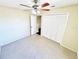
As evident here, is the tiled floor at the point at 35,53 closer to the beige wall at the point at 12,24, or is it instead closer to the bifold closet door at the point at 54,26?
the beige wall at the point at 12,24

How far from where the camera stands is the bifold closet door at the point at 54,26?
4.67m

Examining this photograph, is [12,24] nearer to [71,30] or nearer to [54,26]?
[54,26]

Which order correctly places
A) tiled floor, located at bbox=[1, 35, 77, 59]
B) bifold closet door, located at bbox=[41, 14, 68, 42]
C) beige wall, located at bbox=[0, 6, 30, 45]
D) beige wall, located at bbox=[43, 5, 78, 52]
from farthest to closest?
bifold closet door, located at bbox=[41, 14, 68, 42] < beige wall, located at bbox=[0, 6, 30, 45] < beige wall, located at bbox=[43, 5, 78, 52] < tiled floor, located at bbox=[1, 35, 77, 59]

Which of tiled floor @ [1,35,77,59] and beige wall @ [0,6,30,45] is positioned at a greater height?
beige wall @ [0,6,30,45]

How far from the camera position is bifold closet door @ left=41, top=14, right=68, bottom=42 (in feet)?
15.3

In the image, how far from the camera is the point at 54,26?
215 inches

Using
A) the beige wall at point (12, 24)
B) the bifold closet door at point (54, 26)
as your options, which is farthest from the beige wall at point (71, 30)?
the beige wall at point (12, 24)

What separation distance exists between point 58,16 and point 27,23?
271 cm

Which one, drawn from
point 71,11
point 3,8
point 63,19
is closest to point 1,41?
point 3,8

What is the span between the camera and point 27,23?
6.67 meters

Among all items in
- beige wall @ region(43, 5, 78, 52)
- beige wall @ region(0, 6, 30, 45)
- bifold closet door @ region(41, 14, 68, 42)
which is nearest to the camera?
beige wall @ region(43, 5, 78, 52)

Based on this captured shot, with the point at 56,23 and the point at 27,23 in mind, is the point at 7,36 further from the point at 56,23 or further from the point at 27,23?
the point at 56,23

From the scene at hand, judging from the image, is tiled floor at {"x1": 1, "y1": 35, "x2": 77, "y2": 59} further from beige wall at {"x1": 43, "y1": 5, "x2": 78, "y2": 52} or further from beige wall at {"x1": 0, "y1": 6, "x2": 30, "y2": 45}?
beige wall at {"x1": 0, "y1": 6, "x2": 30, "y2": 45}

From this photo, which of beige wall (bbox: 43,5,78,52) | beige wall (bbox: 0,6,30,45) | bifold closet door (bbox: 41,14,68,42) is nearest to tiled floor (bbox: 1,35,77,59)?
beige wall (bbox: 43,5,78,52)
